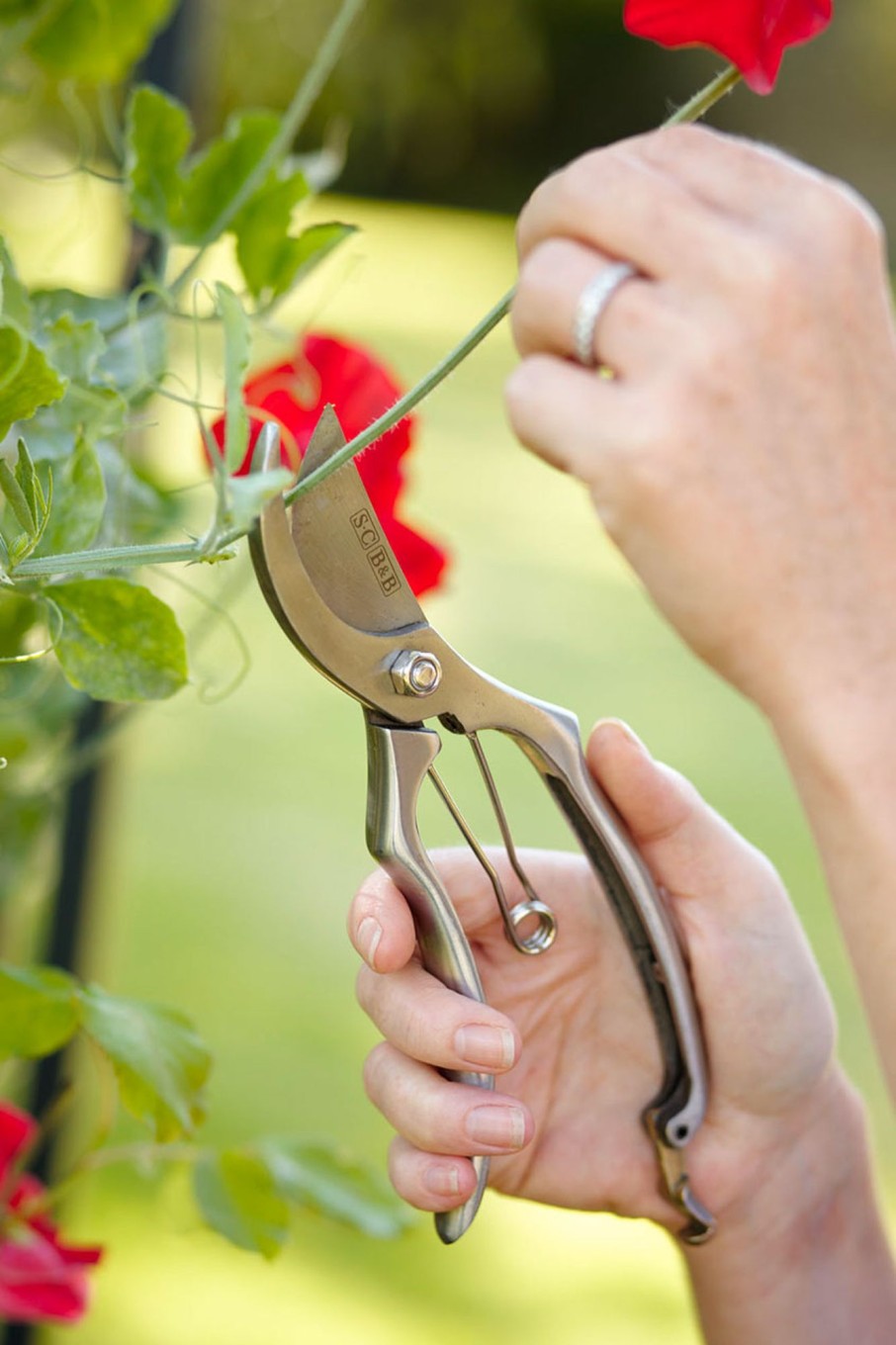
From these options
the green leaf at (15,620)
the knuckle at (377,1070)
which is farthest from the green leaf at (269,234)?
the knuckle at (377,1070)

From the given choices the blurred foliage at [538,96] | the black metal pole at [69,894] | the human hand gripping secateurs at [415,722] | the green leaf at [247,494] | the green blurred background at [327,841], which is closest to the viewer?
the green leaf at [247,494]

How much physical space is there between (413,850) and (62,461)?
13cm

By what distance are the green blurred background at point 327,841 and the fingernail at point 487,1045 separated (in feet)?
0.38

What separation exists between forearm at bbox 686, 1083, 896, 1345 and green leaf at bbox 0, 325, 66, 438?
0.40m

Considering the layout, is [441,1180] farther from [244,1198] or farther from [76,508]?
[76,508]

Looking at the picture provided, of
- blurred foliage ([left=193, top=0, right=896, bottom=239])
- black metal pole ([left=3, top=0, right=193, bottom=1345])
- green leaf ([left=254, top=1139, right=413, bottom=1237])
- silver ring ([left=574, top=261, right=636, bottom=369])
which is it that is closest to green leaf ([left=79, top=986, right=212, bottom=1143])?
green leaf ([left=254, top=1139, right=413, bottom=1237])

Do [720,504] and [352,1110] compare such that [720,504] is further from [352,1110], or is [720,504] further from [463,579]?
[463,579]

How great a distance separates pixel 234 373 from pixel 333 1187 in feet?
1.15

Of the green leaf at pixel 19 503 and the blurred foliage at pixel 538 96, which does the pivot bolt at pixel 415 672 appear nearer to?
the green leaf at pixel 19 503

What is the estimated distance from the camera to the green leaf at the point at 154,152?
374mm

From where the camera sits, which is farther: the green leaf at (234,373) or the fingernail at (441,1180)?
the fingernail at (441,1180)

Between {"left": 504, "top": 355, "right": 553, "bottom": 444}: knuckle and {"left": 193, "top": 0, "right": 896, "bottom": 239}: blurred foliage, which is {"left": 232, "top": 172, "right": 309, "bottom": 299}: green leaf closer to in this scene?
{"left": 504, "top": 355, "right": 553, "bottom": 444}: knuckle

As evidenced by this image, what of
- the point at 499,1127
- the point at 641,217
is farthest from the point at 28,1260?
the point at 641,217

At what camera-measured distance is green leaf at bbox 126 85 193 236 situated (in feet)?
1.23
